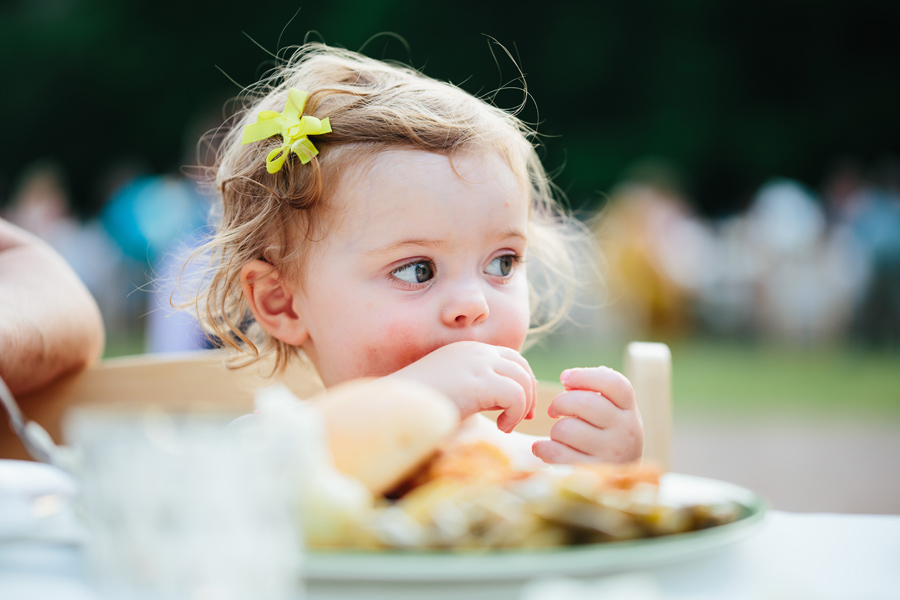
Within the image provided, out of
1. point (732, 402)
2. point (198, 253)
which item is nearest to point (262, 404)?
point (198, 253)

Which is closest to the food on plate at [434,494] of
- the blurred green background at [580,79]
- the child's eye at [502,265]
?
the child's eye at [502,265]

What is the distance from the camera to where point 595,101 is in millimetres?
15430

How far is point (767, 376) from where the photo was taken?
306 inches

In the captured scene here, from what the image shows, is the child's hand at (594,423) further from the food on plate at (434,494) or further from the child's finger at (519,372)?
the food on plate at (434,494)

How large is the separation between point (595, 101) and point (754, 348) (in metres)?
7.04

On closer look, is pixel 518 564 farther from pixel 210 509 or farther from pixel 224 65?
pixel 224 65

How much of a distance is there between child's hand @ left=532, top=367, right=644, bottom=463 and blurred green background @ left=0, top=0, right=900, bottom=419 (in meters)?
13.5

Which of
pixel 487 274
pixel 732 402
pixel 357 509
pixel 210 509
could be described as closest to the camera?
pixel 210 509

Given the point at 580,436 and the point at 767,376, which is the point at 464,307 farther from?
the point at 767,376

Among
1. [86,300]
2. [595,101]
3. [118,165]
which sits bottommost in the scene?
[86,300]

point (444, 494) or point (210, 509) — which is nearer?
point (210, 509)

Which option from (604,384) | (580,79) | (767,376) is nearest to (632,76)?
(580,79)

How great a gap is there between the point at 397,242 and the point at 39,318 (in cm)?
64

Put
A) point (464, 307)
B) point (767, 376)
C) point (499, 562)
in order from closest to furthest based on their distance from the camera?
point (499, 562), point (464, 307), point (767, 376)
